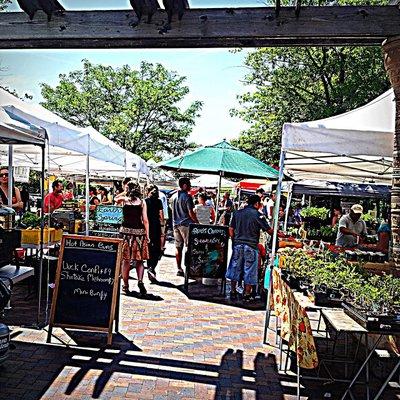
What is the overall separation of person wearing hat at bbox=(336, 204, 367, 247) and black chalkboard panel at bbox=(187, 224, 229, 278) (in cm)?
214

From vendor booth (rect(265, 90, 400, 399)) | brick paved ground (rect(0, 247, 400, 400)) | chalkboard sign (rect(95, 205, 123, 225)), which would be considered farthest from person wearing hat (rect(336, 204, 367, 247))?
chalkboard sign (rect(95, 205, 123, 225))

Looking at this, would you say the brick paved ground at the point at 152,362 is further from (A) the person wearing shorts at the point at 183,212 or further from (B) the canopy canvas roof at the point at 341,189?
(B) the canopy canvas roof at the point at 341,189

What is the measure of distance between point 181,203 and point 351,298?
5.32 m

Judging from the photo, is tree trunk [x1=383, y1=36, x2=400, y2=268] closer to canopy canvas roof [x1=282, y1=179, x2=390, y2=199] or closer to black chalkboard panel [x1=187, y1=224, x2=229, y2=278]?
black chalkboard panel [x1=187, y1=224, x2=229, y2=278]

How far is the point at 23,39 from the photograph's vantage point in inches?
196

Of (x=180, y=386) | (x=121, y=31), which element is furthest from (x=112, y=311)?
(x=121, y=31)

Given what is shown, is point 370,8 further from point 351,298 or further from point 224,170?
point 224,170

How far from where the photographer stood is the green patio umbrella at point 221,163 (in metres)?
9.09

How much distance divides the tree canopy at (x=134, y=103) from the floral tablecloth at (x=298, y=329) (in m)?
29.0

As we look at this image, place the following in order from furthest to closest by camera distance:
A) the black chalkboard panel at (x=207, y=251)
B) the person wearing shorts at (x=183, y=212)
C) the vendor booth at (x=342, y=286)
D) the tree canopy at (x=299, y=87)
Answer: the tree canopy at (x=299, y=87)
the person wearing shorts at (x=183, y=212)
the black chalkboard panel at (x=207, y=251)
the vendor booth at (x=342, y=286)

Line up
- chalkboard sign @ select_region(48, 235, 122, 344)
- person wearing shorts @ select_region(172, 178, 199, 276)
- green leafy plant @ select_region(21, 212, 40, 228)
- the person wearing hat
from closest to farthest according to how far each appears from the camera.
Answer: chalkboard sign @ select_region(48, 235, 122, 344) → green leafy plant @ select_region(21, 212, 40, 228) → the person wearing hat → person wearing shorts @ select_region(172, 178, 199, 276)

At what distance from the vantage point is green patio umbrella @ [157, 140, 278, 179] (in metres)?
9.09

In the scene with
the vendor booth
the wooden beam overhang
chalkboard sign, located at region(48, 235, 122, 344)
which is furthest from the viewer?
chalkboard sign, located at region(48, 235, 122, 344)

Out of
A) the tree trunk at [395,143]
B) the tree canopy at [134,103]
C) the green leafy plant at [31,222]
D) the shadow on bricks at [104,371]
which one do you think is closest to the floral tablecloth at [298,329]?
the shadow on bricks at [104,371]
